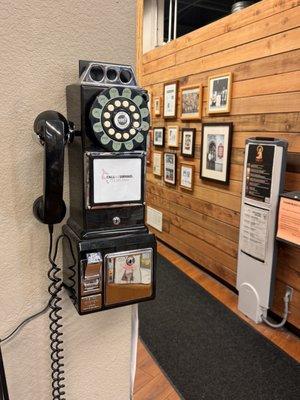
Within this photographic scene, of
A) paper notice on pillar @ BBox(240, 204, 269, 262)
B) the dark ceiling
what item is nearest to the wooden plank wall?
paper notice on pillar @ BBox(240, 204, 269, 262)

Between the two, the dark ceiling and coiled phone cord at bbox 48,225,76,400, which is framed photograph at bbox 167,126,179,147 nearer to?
the dark ceiling

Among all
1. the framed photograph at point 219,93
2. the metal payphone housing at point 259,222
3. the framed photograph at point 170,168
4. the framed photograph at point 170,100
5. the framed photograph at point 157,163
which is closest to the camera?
the metal payphone housing at point 259,222

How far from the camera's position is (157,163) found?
12.8 ft

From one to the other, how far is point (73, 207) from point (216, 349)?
1.77 metres

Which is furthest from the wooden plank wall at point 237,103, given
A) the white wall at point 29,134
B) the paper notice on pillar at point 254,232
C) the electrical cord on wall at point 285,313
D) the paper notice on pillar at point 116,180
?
the paper notice on pillar at point 116,180

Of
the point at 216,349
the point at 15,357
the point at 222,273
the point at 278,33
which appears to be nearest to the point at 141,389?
the point at 216,349

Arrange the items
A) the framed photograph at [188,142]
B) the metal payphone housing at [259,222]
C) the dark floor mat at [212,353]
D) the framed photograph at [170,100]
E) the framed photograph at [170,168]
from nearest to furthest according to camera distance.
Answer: the dark floor mat at [212,353] < the metal payphone housing at [259,222] < the framed photograph at [188,142] < the framed photograph at [170,100] < the framed photograph at [170,168]

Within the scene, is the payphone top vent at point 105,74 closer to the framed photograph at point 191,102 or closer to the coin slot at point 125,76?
the coin slot at point 125,76

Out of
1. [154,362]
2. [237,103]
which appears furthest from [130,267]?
[237,103]

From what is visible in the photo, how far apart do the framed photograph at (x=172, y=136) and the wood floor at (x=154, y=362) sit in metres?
1.23

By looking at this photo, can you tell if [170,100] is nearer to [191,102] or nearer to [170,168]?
[191,102]

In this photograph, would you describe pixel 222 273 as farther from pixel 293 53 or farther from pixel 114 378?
pixel 114 378

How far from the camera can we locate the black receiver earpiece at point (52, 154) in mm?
574

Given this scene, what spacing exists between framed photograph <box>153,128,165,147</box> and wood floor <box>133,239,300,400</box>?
1.27m
